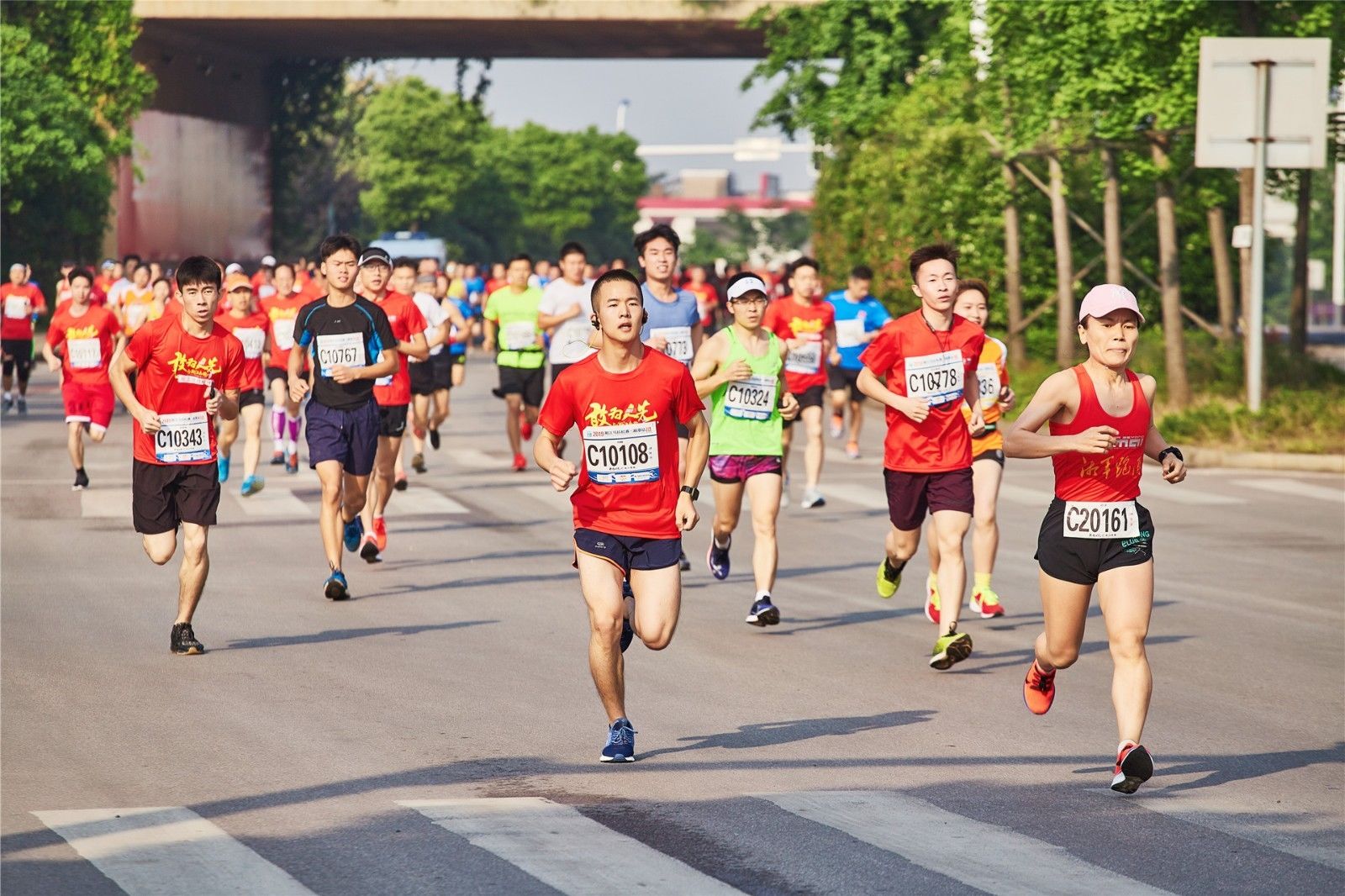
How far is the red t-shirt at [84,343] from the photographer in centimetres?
1880

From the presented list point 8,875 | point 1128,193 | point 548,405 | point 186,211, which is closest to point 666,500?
point 548,405

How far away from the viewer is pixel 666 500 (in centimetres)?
800

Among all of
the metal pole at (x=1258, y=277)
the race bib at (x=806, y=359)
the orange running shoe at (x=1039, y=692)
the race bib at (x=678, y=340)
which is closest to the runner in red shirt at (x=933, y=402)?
the orange running shoe at (x=1039, y=692)

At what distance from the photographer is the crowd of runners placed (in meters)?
7.70

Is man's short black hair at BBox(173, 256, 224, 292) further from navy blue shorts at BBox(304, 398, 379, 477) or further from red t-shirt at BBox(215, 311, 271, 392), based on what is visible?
red t-shirt at BBox(215, 311, 271, 392)

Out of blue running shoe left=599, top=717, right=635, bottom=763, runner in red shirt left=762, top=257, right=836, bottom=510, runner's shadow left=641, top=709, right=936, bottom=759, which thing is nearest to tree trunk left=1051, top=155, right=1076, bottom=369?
runner in red shirt left=762, top=257, right=836, bottom=510

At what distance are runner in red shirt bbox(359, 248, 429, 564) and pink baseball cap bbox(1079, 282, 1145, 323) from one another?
6010mm

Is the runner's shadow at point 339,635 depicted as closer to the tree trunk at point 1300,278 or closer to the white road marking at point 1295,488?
the white road marking at point 1295,488

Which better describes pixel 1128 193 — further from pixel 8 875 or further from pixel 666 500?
pixel 8 875

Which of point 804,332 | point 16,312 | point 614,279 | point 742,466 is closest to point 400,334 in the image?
point 742,466

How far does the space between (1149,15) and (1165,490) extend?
22.9 ft

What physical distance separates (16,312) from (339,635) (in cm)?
1748

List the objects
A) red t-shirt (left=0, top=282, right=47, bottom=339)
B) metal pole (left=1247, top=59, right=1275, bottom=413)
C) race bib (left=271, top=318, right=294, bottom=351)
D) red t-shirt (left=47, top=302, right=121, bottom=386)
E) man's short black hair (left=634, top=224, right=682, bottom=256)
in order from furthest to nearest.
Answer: red t-shirt (left=0, top=282, right=47, bottom=339), metal pole (left=1247, top=59, right=1275, bottom=413), race bib (left=271, top=318, right=294, bottom=351), red t-shirt (left=47, top=302, right=121, bottom=386), man's short black hair (left=634, top=224, right=682, bottom=256)

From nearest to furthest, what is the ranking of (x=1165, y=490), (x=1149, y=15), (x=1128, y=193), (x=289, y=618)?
(x=289, y=618) < (x=1165, y=490) < (x=1149, y=15) < (x=1128, y=193)
